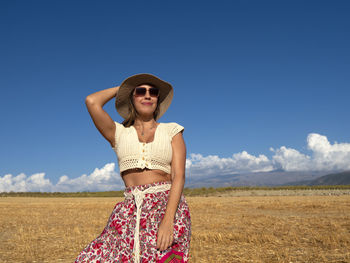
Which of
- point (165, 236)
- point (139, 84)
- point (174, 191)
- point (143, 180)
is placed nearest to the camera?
point (165, 236)

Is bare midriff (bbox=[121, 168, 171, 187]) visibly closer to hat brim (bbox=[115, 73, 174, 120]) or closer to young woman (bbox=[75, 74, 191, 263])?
young woman (bbox=[75, 74, 191, 263])

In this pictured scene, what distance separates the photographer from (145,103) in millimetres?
3248

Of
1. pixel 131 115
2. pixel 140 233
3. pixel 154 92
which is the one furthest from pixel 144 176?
pixel 154 92

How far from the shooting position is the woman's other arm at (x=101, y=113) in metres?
3.09

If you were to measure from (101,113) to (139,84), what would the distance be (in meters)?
0.51

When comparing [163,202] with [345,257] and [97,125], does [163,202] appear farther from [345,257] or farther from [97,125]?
[345,257]

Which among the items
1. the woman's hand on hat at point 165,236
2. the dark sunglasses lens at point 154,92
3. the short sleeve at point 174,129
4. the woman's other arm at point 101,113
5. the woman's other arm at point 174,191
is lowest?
the woman's hand on hat at point 165,236

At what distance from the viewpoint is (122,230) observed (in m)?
2.86

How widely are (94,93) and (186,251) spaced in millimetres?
1615

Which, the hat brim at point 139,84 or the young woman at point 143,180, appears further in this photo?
the hat brim at point 139,84

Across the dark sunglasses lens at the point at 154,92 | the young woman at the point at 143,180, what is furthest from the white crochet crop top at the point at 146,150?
the dark sunglasses lens at the point at 154,92

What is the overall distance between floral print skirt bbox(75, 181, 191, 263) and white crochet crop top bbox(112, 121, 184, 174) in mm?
187

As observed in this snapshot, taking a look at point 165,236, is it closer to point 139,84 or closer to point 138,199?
point 138,199

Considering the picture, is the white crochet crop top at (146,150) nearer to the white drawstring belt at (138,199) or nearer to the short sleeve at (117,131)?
the short sleeve at (117,131)
